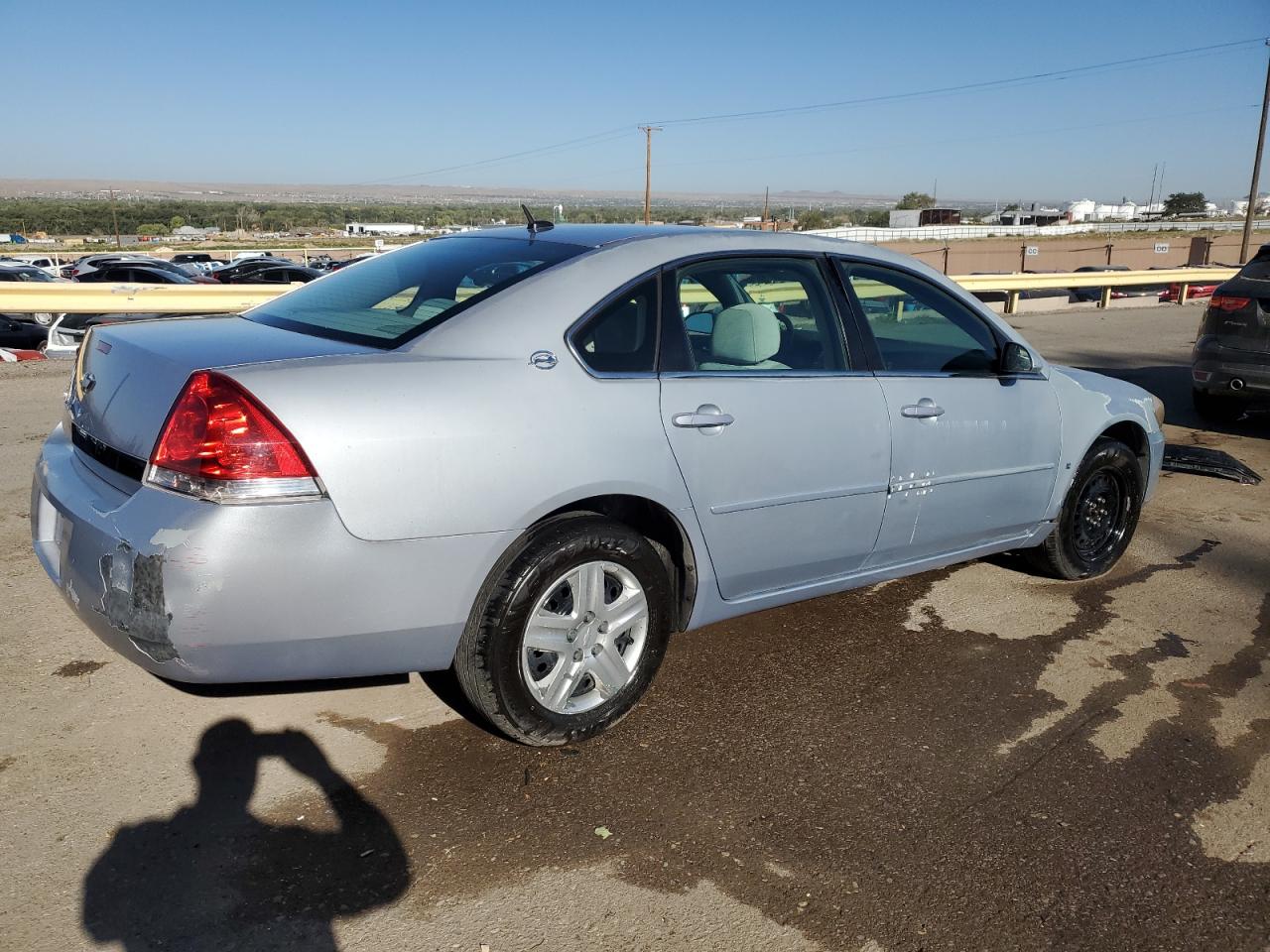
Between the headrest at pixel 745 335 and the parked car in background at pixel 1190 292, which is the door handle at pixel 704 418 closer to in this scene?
the headrest at pixel 745 335

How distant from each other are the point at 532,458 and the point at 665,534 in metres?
0.64

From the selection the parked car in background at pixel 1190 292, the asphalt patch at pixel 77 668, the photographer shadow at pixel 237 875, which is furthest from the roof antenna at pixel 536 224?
the parked car in background at pixel 1190 292

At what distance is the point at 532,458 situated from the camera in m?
2.84

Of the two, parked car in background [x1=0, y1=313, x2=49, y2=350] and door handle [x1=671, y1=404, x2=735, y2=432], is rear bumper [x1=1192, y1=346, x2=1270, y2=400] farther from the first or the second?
parked car in background [x1=0, y1=313, x2=49, y2=350]

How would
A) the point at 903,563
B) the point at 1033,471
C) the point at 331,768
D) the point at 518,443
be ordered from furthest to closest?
the point at 1033,471
the point at 903,563
the point at 331,768
the point at 518,443

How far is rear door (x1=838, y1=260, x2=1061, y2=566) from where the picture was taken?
3809 millimetres

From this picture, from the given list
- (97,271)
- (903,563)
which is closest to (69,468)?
(903,563)

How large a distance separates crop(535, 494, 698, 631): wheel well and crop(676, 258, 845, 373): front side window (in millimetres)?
526

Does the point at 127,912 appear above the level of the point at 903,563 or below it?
below

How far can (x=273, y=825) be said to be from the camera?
107 inches

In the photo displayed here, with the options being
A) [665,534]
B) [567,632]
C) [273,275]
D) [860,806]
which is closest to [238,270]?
[273,275]

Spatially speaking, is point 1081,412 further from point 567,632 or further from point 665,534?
point 567,632

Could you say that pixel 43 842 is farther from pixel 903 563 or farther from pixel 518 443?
pixel 903 563

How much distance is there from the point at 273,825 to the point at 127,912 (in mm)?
426
